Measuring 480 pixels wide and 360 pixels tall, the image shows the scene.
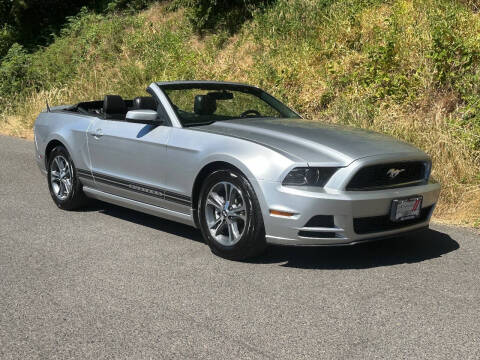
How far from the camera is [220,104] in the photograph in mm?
6703

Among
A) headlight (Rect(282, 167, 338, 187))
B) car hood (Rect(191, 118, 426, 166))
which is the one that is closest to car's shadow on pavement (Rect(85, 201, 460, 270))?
headlight (Rect(282, 167, 338, 187))

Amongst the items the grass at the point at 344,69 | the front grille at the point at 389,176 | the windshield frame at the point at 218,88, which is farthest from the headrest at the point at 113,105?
the grass at the point at 344,69

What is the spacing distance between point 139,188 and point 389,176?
7.67 ft

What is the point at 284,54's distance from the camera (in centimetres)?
1358

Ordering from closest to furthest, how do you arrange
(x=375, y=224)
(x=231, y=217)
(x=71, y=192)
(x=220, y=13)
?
(x=375, y=224) < (x=231, y=217) < (x=71, y=192) < (x=220, y=13)

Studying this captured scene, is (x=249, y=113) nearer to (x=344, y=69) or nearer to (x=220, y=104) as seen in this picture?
(x=220, y=104)

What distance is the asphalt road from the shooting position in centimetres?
384

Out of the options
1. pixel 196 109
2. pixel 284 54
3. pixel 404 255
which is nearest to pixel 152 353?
pixel 404 255

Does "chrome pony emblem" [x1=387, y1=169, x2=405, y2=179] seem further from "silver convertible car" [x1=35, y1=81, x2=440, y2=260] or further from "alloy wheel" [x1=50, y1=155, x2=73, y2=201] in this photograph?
"alloy wheel" [x1=50, y1=155, x2=73, y2=201]

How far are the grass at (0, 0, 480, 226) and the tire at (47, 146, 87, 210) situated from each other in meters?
3.91

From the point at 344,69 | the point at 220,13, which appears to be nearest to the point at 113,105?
the point at 344,69

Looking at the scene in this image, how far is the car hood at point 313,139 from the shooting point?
5.28 m

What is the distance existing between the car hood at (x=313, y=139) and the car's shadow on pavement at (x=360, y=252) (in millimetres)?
849

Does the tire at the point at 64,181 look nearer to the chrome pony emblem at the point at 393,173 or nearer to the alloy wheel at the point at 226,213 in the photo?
the alloy wheel at the point at 226,213
